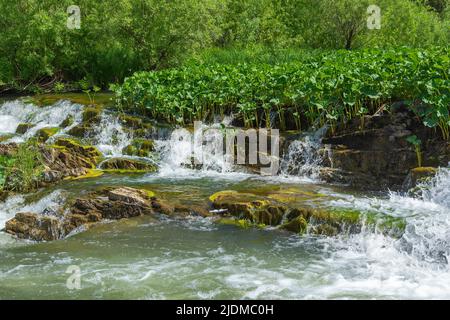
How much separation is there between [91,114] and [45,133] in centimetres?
145

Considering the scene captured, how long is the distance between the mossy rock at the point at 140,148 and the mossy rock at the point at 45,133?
7.94 feet

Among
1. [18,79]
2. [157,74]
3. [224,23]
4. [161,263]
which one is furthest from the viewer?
[224,23]

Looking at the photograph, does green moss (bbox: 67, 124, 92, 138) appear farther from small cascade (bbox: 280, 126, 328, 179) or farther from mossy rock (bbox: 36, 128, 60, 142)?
small cascade (bbox: 280, 126, 328, 179)

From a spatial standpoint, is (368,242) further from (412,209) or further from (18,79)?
(18,79)

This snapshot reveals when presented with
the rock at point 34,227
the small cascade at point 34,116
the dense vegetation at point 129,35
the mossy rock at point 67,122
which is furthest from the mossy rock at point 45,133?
the rock at point 34,227

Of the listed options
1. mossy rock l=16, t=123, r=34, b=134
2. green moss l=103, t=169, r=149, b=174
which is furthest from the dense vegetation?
green moss l=103, t=169, r=149, b=174

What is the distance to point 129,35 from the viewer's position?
21.1 metres

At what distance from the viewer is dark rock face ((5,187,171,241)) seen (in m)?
8.77

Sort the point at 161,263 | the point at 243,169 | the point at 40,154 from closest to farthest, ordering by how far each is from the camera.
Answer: the point at 161,263 → the point at 40,154 → the point at 243,169

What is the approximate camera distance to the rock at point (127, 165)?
12.8 meters

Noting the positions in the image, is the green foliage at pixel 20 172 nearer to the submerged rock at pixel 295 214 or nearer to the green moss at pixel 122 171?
the green moss at pixel 122 171

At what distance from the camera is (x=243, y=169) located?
12492 mm
